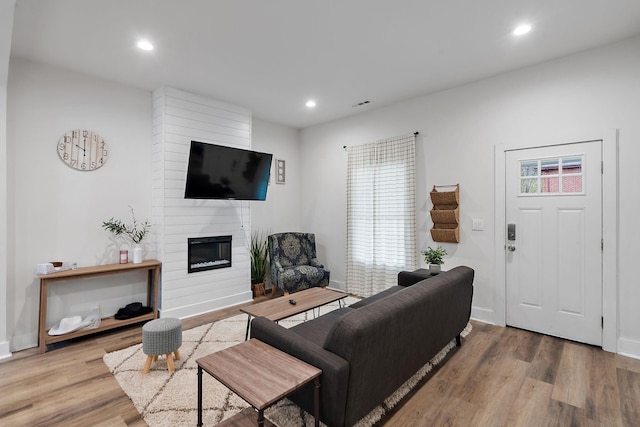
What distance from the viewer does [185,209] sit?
3971 millimetres

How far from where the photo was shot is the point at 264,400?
4.45 feet

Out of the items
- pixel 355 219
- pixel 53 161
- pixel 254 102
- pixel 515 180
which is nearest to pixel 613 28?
pixel 515 180

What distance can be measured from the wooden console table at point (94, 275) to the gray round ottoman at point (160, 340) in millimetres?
1122

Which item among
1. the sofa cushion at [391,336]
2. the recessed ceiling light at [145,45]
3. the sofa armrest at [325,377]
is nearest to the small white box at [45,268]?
the recessed ceiling light at [145,45]

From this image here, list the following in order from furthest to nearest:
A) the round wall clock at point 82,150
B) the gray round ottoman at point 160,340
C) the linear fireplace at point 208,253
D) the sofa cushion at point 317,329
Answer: the linear fireplace at point 208,253
the round wall clock at point 82,150
the gray round ottoman at point 160,340
the sofa cushion at point 317,329

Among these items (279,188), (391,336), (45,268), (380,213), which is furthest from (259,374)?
(279,188)

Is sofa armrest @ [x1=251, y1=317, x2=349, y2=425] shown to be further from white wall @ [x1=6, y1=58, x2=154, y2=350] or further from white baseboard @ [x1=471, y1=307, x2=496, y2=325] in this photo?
white wall @ [x1=6, y1=58, x2=154, y2=350]

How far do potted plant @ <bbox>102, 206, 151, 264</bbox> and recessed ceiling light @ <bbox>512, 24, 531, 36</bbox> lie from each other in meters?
4.50

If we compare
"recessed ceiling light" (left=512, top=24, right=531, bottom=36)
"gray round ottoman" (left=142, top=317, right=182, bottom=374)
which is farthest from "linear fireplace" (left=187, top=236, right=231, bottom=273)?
"recessed ceiling light" (left=512, top=24, right=531, bottom=36)

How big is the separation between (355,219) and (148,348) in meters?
3.30

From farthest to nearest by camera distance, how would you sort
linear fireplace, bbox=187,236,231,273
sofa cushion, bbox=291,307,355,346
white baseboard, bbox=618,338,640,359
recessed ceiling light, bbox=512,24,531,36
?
linear fireplace, bbox=187,236,231,273 < white baseboard, bbox=618,338,640,359 < recessed ceiling light, bbox=512,24,531,36 < sofa cushion, bbox=291,307,355,346

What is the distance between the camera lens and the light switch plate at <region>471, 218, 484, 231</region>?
12.0ft

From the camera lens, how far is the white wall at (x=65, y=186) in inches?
121

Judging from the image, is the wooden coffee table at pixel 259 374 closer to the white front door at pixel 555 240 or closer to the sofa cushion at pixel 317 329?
the sofa cushion at pixel 317 329
